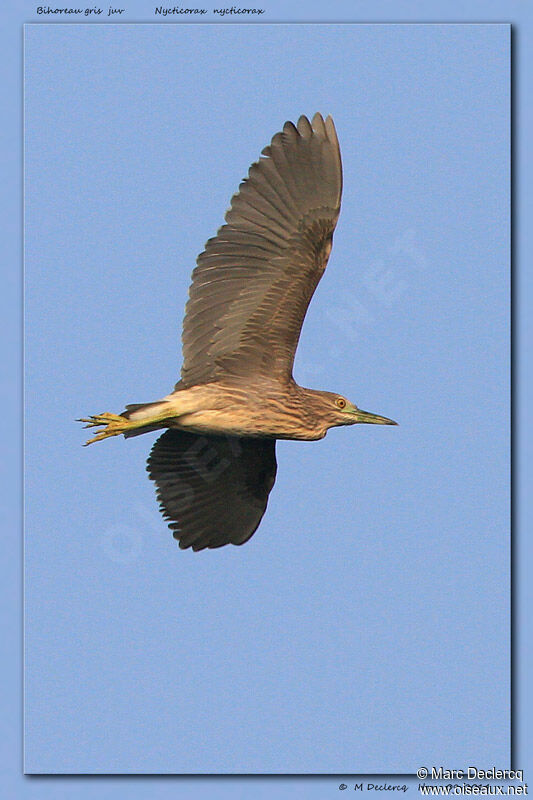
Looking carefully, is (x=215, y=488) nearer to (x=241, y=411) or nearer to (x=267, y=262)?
(x=241, y=411)

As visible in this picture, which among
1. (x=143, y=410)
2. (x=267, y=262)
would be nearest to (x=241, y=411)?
(x=143, y=410)

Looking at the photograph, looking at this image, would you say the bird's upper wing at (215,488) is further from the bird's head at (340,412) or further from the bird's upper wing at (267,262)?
the bird's upper wing at (267,262)

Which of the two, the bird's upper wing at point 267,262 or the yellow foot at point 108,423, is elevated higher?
the bird's upper wing at point 267,262

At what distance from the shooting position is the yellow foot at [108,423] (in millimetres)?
12172

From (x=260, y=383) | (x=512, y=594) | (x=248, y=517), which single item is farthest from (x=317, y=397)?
(x=512, y=594)

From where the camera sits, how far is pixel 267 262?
472 inches

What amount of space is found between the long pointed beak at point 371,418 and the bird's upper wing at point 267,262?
86 centimetres

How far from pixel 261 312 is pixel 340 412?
45.0 inches

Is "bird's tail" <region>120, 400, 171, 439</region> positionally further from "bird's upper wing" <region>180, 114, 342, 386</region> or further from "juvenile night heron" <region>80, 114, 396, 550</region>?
"bird's upper wing" <region>180, 114, 342, 386</region>

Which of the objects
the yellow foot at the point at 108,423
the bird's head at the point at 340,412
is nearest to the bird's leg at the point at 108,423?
the yellow foot at the point at 108,423

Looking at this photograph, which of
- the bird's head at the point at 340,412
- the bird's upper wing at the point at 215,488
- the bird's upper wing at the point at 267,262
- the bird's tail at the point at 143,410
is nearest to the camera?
the bird's upper wing at the point at 267,262

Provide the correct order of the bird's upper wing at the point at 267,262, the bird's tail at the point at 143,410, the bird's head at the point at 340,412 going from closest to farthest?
the bird's upper wing at the point at 267,262
the bird's tail at the point at 143,410
the bird's head at the point at 340,412

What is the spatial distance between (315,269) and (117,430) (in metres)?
1.98

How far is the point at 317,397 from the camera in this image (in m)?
12.5
